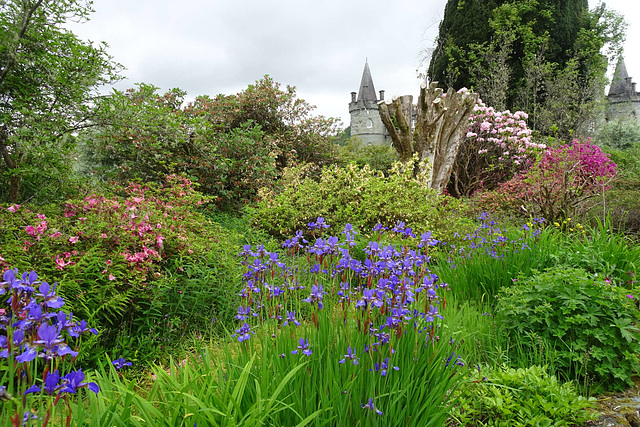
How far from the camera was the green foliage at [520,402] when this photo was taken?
211cm

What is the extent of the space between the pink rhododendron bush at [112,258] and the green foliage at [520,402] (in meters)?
2.31

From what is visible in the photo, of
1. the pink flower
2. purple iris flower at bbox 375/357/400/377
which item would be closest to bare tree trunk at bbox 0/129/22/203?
the pink flower

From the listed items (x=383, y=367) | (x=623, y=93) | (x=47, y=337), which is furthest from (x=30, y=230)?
(x=623, y=93)

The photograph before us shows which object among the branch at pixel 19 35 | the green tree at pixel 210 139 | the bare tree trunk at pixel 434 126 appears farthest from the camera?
the bare tree trunk at pixel 434 126

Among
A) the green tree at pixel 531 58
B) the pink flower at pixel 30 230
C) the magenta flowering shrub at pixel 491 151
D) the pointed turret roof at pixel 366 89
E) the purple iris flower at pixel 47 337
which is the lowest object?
the pink flower at pixel 30 230

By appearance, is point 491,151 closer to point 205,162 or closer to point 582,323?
point 205,162

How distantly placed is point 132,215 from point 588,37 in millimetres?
22904

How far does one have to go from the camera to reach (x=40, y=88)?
16.0 feet

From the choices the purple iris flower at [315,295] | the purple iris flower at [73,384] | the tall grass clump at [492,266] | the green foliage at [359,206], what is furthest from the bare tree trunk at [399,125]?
the purple iris flower at [73,384]

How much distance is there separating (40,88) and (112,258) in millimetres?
3176

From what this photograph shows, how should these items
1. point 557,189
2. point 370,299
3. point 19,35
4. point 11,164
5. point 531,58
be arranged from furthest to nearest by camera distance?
point 531,58
point 557,189
point 11,164
point 19,35
point 370,299

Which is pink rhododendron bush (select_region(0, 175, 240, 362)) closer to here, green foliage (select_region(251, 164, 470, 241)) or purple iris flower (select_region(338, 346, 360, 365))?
purple iris flower (select_region(338, 346, 360, 365))

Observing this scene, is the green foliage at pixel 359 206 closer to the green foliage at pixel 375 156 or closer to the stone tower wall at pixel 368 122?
the green foliage at pixel 375 156

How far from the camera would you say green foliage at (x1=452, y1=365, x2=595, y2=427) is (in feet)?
6.93
